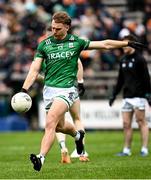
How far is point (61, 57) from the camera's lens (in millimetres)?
11578

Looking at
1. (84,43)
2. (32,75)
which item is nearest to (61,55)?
(84,43)

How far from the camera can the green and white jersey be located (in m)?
11.5

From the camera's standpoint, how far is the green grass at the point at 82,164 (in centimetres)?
1065

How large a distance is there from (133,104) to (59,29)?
412 centimetres

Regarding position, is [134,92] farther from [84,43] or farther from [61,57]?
[61,57]

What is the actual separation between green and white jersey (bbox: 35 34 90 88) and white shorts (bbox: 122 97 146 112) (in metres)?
3.56

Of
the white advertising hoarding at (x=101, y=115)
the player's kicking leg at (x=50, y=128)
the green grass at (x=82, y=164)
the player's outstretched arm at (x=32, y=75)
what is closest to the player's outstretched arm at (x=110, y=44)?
the player's outstretched arm at (x=32, y=75)

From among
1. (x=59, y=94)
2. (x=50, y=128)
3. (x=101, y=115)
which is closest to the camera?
(x=50, y=128)

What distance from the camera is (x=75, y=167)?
1193 centimetres

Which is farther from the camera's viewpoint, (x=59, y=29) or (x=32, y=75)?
(x=59, y=29)

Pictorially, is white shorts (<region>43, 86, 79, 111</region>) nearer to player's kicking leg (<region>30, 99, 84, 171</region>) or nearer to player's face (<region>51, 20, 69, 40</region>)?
player's kicking leg (<region>30, 99, 84, 171</region>)

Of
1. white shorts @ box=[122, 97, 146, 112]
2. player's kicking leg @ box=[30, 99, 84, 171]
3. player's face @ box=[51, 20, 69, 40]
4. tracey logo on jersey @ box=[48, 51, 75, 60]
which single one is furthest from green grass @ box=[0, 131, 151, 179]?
player's face @ box=[51, 20, 69, 40]

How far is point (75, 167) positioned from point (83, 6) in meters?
16.5

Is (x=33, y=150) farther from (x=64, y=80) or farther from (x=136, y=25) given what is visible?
(x=136, y=25)
